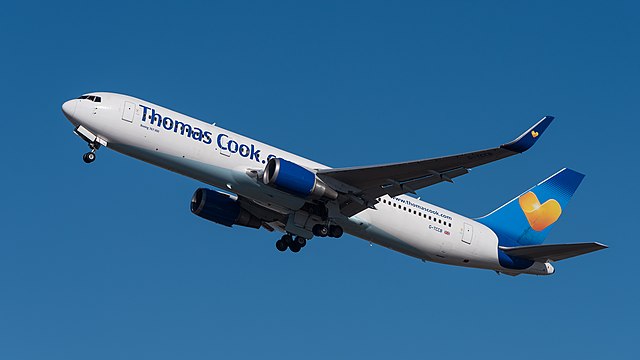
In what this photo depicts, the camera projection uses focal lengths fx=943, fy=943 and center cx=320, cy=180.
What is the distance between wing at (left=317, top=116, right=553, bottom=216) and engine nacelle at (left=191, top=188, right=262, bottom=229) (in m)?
5.92

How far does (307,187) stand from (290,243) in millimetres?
6212

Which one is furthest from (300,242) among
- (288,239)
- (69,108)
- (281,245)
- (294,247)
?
(69,108)

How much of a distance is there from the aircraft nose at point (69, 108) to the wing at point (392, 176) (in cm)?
997

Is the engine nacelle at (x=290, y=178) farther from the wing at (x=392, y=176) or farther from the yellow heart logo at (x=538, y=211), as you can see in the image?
the yellow heart logo at (x=538, y=211)

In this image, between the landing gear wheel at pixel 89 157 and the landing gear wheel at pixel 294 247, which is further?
the landing gear wheel at pixel 294 247

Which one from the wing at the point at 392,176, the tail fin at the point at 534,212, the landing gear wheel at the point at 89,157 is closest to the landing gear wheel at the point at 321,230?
the wing at the point at 392,176

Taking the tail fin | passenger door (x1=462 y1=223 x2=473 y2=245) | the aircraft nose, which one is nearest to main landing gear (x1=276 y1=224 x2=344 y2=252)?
passenger door (x1=462 y1=223 x2=473 y2=245)

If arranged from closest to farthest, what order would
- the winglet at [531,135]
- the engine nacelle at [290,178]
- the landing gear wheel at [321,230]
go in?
1. the winglet at [531,135]
2. the engine nacelle at [290,178]
3. the landing gear wheel at [321,230]

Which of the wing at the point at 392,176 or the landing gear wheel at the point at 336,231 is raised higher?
the wing at the point at 392,176

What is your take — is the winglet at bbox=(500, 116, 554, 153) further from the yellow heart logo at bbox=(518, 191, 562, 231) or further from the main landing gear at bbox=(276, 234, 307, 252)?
the yellow heart logo at bbox=(518, 191, 562, 231)

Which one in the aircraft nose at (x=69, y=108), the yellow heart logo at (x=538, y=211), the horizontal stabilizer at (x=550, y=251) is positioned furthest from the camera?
the yellow heart logo at (x=538, y=211)

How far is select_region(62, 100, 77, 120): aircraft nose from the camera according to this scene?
121 ft

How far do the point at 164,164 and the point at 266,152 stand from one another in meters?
4.14

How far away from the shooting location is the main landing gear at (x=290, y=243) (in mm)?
41987
